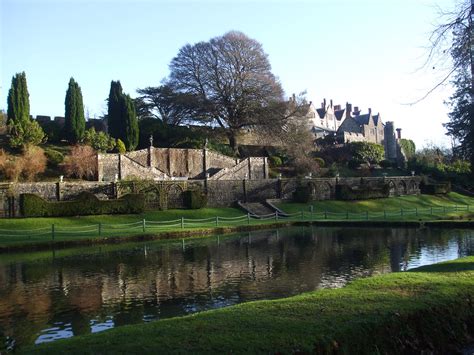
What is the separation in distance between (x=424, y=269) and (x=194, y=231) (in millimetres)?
17975

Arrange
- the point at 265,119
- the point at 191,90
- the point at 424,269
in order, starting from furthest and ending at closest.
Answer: the point at 191,90
the point at 265,119
the point at 424,269

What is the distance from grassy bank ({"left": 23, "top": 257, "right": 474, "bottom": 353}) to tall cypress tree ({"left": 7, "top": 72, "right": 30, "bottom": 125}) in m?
42.0

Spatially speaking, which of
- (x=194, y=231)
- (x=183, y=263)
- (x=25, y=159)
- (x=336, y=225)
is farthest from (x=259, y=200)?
(x=183, y=263)

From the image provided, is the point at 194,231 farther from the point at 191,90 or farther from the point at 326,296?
the point at 191,90

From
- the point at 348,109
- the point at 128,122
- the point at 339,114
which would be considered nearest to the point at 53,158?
the point at 128,122

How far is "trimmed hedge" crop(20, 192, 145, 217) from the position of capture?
32.4 meters

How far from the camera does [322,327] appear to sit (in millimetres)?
7336

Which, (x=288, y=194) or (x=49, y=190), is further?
(x=288, y=194)

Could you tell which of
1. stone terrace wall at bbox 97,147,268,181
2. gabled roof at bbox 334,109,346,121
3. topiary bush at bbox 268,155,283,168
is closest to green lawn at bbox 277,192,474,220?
stone terrace wall at bbox 97,147,268,181

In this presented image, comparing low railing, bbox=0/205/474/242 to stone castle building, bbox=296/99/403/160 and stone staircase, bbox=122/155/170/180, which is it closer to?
stone staircase, bbox=122/155/170/180

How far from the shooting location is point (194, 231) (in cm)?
2897

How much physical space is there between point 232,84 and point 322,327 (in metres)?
52.2

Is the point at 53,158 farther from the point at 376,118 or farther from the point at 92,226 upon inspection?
the point at 376,118

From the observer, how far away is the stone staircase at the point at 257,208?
40750mm
